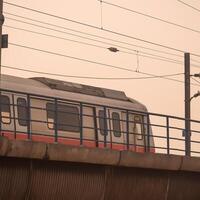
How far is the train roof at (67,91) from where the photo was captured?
21.5m

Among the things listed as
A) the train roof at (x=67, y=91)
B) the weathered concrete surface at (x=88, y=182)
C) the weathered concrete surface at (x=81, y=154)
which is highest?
the train roof at (x=67, y=91)

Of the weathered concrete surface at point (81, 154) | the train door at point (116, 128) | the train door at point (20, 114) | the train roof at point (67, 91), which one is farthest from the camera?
the train door at point (116, 128)

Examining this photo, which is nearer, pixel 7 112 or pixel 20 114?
pixel 7 112

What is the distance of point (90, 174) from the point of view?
18188 millimetres

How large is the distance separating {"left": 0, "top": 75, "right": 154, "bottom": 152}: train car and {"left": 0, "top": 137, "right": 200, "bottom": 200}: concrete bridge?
945 millimetres

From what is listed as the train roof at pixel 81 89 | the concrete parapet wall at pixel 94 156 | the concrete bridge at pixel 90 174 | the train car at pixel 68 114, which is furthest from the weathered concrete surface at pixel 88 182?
the train roof at pixel 81 89

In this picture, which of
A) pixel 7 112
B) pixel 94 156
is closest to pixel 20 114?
pixel 7 112

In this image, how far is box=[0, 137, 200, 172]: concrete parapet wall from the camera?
15.5m

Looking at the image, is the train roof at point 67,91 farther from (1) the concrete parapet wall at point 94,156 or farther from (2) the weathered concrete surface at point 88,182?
(1) the concrete parapet wall at point 94,156

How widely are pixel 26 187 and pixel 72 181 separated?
5.12ft

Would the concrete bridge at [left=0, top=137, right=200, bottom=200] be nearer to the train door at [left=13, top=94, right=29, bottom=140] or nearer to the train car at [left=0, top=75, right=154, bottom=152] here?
the train car at [left=0, top=75, right=154, bottom=152]

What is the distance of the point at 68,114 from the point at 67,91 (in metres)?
0.85

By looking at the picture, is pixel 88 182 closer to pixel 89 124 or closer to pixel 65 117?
pixel 65 117

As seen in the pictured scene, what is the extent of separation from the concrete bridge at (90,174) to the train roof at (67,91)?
430 cm
